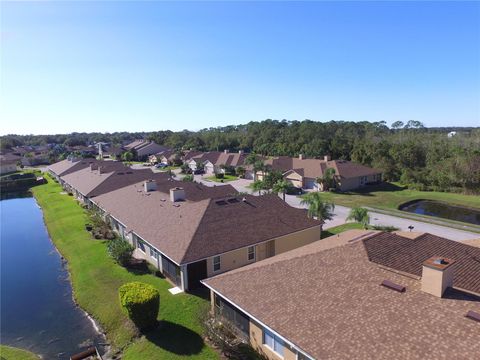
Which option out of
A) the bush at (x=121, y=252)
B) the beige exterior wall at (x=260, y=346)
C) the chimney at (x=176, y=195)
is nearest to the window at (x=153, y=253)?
the bush at (x=121, y=252)

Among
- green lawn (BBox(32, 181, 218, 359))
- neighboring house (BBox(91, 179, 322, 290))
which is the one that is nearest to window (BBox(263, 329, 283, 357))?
green lawn (BBox(32, 181, 218, 359))

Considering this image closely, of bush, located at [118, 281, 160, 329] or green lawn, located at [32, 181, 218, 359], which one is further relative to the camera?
bush, located at [118, 281, 160, 329]

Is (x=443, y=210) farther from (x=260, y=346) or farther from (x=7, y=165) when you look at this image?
(x=7, y=165)

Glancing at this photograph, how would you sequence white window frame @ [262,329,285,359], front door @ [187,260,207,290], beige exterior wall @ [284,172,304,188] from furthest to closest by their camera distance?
beige exterior wall @ [284,172,304,188] < front door @ [187,260,207,290] < white window frame @ [262,329,285,359]

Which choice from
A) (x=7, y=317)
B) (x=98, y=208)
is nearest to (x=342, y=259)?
(x=7, y=317)

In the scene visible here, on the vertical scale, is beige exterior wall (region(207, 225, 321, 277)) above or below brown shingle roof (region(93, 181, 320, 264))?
below

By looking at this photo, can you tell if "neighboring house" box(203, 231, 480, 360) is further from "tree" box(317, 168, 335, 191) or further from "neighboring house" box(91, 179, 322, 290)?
"tree" box(317, 168, 335, 191)

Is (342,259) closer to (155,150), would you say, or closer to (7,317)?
(7,317)

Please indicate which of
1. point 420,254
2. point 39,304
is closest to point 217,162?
point 39,304
